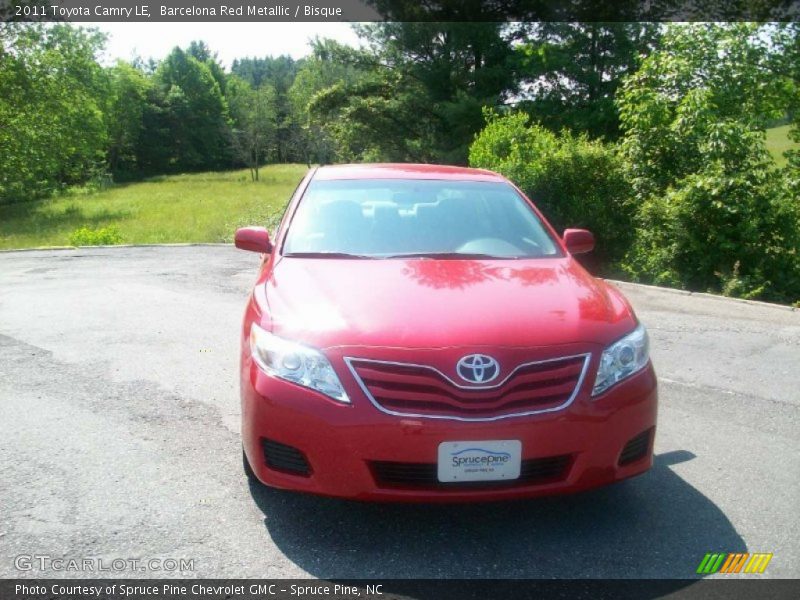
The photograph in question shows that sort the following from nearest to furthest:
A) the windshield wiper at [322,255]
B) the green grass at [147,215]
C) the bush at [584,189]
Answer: the windshield wiper at [322,255] < the bush at [584,189] < the green grass at [147,215]

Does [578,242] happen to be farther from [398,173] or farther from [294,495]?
[294,495]

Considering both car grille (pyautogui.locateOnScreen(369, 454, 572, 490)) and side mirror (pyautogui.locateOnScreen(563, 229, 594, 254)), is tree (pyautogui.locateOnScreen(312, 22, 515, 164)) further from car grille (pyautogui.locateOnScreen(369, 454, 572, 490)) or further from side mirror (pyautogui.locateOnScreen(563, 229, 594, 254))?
car grille (pyautogui.locateOnScreen(369, 454, 572, 490))

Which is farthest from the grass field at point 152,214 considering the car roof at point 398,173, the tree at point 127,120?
the tree at point 127,120

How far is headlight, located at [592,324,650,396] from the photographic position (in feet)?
10.4

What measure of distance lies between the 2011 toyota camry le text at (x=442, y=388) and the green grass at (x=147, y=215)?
50.1ft

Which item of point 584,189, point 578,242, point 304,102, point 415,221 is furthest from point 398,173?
point 304,102

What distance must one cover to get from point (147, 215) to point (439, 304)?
31.0 m

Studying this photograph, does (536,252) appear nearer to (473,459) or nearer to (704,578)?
(473,459)

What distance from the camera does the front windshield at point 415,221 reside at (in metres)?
4.31

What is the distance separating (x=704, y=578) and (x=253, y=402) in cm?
202

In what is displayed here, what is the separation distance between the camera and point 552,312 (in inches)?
134

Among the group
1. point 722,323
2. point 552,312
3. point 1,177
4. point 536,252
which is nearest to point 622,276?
point 722,323

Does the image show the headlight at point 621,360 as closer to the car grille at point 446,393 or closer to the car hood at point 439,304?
the car hood at point 439,304

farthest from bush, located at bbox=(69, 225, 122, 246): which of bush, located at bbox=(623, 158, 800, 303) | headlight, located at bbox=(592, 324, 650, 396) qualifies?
headlight, located at bbox=(592, 324, 650, 396)
